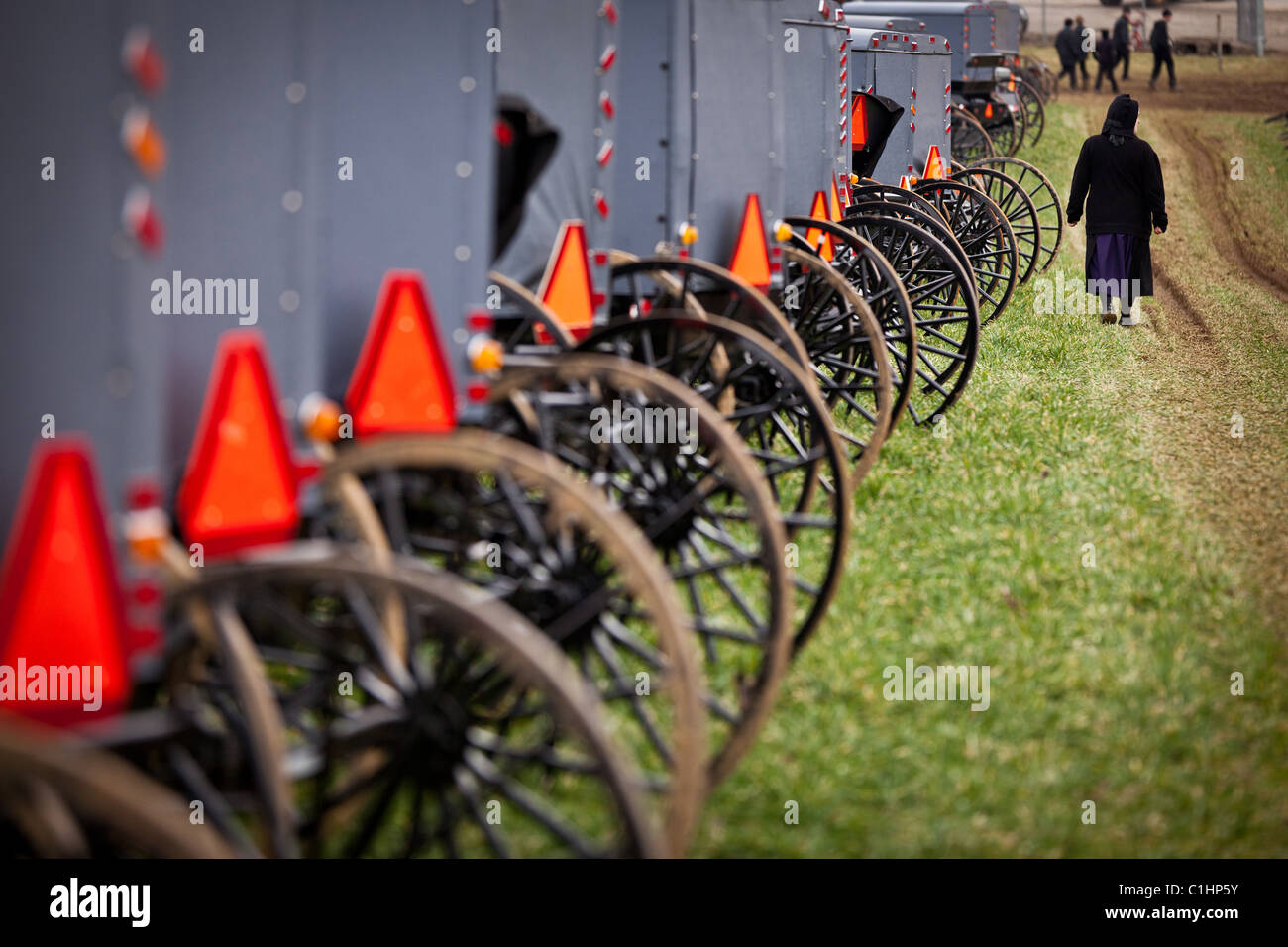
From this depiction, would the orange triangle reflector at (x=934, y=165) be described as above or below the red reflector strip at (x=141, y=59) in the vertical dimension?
above

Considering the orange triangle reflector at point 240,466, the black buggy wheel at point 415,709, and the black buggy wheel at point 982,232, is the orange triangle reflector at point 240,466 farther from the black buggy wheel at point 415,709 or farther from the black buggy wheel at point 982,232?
the black buggy wheel at point 982,232

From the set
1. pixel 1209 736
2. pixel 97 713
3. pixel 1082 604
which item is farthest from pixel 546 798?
pixel 1082 604

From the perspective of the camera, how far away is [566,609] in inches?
159

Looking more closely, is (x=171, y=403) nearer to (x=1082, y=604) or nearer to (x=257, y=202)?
(x=257, y=202)

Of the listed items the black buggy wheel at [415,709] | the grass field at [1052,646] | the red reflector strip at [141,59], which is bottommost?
the grass field at [1052,646]

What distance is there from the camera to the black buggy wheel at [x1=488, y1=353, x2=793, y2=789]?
159 inches

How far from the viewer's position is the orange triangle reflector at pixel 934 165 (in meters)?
12.8

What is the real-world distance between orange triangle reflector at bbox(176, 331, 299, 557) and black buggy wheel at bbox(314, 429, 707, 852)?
0.12 m

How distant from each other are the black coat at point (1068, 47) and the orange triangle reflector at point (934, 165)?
2019cm

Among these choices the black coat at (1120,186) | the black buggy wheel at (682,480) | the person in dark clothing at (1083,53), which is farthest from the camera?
the person in dark clothing at (1083,53)

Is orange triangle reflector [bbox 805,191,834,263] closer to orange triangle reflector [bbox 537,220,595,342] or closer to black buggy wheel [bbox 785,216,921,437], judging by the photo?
black buggy wheel [bbox 785,216,921,437]

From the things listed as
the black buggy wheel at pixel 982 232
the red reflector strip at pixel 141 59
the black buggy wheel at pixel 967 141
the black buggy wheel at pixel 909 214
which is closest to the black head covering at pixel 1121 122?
the black buggy wheel at pixel 982 232

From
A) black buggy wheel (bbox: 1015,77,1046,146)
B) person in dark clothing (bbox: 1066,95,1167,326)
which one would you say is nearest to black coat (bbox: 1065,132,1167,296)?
person in dark clothing (bbox: 1066,95,1167,326)
